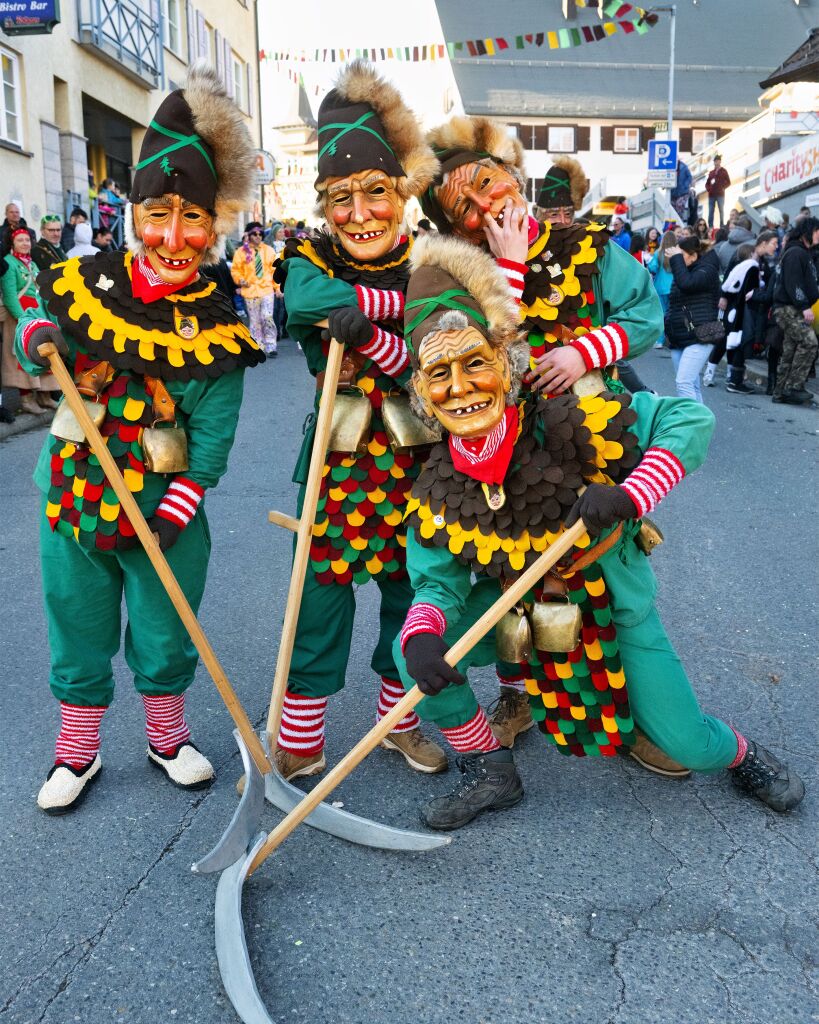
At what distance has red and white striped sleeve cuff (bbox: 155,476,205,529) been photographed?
8.83 feet

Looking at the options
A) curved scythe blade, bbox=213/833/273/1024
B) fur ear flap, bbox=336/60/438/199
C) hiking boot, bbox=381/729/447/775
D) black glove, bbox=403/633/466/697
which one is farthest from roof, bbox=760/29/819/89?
curved scythe blade, bbox=213/833/273/1024

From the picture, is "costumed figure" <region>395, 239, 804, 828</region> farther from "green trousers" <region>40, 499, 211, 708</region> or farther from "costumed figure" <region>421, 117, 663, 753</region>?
"green trousers" <region>40, 499, 211, 708</region>

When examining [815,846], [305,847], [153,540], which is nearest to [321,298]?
[153,540]

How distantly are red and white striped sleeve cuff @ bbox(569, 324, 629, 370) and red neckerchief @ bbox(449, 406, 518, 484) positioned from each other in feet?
1.26

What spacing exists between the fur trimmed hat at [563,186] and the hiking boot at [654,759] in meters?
1.95

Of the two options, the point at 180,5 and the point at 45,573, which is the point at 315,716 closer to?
the point at 45,573

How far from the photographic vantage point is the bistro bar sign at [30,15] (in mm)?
10773

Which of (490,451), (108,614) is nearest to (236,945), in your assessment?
(108,614)

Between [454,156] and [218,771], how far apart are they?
2.05 metres

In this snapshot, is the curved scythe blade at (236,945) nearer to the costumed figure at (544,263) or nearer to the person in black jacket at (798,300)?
the costumed figure at (544,263)

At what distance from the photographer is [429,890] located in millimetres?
2428

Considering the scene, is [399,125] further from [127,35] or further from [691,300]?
[127,35]

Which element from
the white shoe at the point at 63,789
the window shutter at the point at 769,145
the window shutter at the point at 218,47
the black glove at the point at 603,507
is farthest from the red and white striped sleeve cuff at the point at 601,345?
the window shutter at the point at 218,47

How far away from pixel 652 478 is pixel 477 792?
105 centimetres
